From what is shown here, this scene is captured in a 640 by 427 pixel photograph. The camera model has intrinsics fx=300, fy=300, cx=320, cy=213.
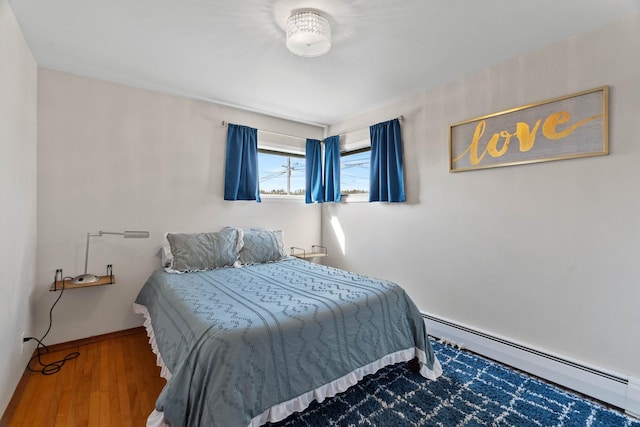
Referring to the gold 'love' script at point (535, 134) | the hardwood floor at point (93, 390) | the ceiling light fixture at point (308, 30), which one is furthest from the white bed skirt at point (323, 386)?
the ceiling light fixture at point (308, 30)

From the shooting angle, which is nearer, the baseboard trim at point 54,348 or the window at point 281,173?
the baseboard trim at point 54,348

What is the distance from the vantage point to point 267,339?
4.94 ft

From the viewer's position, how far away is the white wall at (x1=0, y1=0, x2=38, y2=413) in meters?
1.70

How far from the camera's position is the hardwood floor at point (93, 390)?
1737mm

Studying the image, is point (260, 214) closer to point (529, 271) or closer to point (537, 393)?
point (529, 271)

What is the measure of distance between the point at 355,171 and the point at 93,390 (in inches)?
130

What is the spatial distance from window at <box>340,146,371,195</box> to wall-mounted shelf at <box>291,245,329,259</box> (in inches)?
34.8

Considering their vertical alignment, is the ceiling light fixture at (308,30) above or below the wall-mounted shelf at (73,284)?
above

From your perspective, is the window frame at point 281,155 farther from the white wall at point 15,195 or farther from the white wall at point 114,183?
the white wall at point 15,195

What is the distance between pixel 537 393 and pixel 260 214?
306cm

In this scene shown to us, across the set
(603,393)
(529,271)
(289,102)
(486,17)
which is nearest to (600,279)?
(529,271)

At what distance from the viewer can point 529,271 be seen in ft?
7.59

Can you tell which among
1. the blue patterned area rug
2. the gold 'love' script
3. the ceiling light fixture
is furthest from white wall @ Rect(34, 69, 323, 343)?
the gold 'love' script

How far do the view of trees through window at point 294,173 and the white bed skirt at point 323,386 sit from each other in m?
2.11
